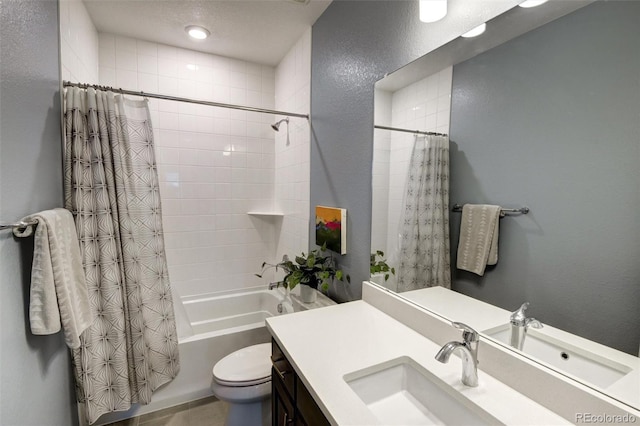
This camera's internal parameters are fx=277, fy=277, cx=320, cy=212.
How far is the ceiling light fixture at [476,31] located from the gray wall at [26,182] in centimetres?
154

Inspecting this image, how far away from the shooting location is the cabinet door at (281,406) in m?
1.06

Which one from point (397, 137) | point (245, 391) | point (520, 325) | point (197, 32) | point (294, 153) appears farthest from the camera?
point (294, 153)

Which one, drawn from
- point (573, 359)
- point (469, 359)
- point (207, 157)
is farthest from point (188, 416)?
point (573, 359)

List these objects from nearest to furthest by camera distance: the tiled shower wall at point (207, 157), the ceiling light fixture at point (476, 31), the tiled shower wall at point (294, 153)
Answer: the ceiling light fixture at point (476, 31)
the tiled shower wall at point (294, 153)
the tiled shower wall at point (207, 157)

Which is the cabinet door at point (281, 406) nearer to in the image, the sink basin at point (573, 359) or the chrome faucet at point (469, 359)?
the chrome faucet at point (469, 359)

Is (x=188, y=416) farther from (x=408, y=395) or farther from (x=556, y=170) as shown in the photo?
(x=556, y=170)

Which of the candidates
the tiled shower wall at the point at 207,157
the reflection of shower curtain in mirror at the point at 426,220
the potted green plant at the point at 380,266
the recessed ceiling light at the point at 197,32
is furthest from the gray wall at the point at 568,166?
the tiled shower wall at the point at 207,157

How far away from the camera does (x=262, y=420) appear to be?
5.25ft

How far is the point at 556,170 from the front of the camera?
75 centimetres

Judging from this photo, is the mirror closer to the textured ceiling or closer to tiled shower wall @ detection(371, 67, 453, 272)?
tiled shower wall @ detection(371, 67, 453, 272)

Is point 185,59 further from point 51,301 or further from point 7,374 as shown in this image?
point 7,374

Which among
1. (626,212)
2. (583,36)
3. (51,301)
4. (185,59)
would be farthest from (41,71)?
(626,212)

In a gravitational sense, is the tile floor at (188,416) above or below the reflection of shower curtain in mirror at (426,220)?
below

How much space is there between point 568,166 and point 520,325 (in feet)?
1.55
